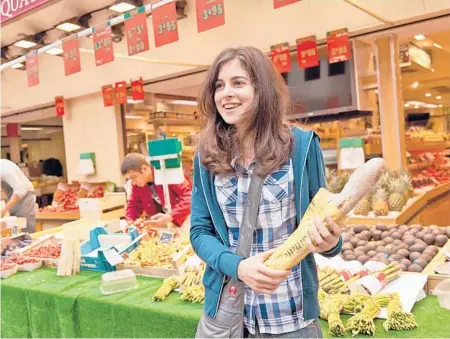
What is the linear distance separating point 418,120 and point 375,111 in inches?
274

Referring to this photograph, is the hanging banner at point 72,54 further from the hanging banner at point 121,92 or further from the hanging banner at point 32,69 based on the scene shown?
the hanging banner at point 121,92

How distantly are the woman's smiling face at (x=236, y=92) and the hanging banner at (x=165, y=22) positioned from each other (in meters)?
2.75

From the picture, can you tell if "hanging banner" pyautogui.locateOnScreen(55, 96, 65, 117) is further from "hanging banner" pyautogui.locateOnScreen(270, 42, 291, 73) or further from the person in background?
"hanging banner" pyautogui.locateOnScreen(270, 42, 291, 73)

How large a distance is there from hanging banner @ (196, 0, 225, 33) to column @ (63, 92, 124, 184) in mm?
5041

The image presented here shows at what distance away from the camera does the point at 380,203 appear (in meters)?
4.57

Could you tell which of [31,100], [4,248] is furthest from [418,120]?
[4,248]

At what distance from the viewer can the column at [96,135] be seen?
8422mm

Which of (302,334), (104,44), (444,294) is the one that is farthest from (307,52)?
(302,334)

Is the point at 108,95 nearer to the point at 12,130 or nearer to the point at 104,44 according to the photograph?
the point at 104,44

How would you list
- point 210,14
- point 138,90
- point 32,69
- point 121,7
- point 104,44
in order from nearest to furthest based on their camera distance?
point 210,14 < point 104,44 < point 32,69 < point 121,7 < point 138,90

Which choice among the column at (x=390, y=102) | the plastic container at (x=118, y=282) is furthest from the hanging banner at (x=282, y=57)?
the plastic container at (x=118, y=282)

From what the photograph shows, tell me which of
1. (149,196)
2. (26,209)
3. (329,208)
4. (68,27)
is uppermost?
(68,27)

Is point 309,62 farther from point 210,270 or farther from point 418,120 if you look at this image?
point 418,120

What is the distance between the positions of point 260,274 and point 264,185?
29cm
